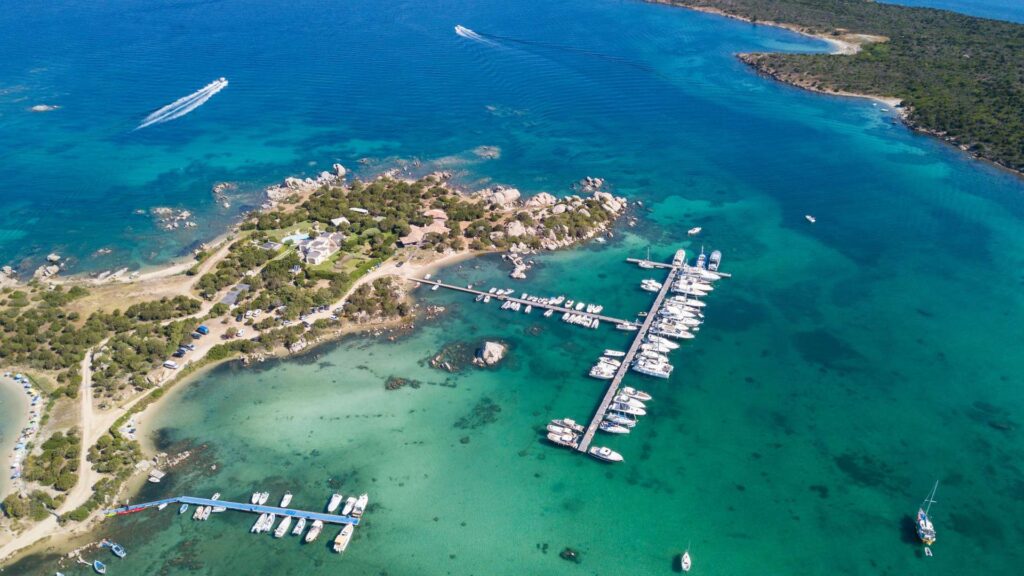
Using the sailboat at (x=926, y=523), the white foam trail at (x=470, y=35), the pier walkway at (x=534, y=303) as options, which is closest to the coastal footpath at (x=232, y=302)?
the pier walkway at (x=534, y=303)

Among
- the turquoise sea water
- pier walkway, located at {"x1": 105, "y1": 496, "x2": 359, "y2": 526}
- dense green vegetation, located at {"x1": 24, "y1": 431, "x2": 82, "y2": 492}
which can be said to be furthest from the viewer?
dense green vegetation, located at {"x1": 24, "y1": 431, "x2": 82, "y2": 492}

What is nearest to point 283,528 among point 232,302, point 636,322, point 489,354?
point 489,354

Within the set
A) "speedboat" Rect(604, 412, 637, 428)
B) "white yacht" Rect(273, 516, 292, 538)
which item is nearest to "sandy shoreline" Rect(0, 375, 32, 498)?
"white yacht" Rect(273, 516, 292, 538)

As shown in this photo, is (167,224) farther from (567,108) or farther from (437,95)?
(567,108)

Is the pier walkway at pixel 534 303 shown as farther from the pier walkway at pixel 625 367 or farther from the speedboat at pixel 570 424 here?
the speedboat at pixel 570 424

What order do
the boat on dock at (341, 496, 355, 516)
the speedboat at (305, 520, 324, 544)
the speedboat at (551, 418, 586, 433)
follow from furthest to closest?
the speedboat at (551, 418, 586, 433) → the boat on dock at (341, 496, 355, 516) → the speedboat at (305, 520, 324, 544)

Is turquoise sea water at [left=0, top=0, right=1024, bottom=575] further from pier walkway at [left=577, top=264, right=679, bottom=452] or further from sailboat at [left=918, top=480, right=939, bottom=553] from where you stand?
pier walkway at [left=577, top=264, right=679, bottom=452]

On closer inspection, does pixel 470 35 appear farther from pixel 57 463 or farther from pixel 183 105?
pixel 57 463
